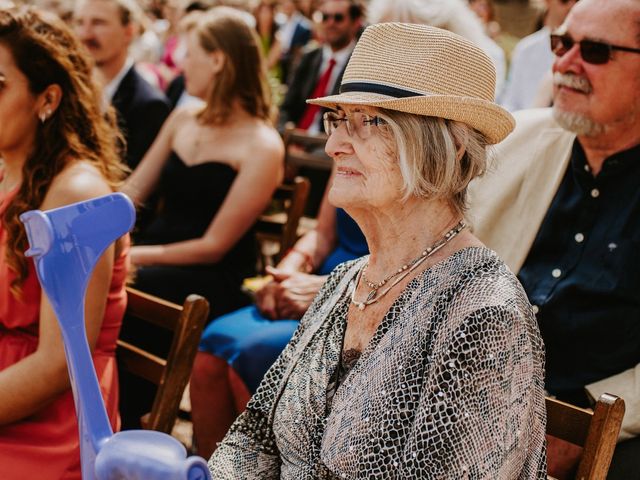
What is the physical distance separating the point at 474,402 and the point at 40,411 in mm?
1146

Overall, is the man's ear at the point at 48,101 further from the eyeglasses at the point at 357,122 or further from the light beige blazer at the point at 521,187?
the light beige blazer at the point at 521,187

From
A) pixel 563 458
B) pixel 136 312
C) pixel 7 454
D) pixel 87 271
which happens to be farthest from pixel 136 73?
pixel 87 271

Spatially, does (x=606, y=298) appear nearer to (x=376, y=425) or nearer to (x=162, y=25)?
(x=376, y=425)

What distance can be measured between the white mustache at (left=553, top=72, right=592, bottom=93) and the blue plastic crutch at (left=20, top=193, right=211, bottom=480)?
1.61 m

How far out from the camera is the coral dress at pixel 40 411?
1.80m

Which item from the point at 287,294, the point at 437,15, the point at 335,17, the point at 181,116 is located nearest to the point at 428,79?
the point at 287,294

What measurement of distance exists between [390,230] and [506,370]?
0.40 m

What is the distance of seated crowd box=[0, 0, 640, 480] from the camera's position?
1.34m

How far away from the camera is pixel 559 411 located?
5.19 ft

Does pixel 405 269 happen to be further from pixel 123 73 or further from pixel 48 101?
pixel 123 73

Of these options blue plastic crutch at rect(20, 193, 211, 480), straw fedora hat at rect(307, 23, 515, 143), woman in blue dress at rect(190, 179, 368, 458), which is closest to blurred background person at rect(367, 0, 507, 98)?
woman in blue dress at rect(190, 179, 368, 458)

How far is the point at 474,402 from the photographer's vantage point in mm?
1269

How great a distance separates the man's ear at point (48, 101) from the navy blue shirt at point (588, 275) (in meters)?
1.42

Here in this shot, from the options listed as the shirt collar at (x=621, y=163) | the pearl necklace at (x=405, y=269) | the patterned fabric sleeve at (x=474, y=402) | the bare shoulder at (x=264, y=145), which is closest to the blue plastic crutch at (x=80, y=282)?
the patterned fabric sleeve at (x=474, y=402)
